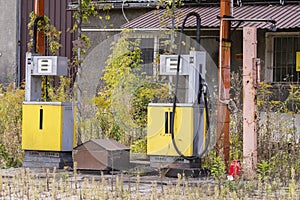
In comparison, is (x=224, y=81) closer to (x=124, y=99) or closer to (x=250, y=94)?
(x=250, y=94)

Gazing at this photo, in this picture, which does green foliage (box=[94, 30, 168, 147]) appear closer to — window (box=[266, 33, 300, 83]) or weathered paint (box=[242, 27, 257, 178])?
weathered paint (box=[242, 27, 257, 178])

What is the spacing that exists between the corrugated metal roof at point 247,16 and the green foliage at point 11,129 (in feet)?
17.3

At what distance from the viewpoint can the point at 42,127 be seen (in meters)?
12.7

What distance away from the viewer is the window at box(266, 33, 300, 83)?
21359 mm

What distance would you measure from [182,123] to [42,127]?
2.45m

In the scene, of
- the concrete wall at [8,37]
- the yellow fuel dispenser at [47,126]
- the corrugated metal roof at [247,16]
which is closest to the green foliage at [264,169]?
the yellow fuel dispenser at [47,126]

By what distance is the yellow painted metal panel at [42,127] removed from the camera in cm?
1262

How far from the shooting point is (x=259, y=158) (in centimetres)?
1231

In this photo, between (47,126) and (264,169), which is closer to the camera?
(264,169)

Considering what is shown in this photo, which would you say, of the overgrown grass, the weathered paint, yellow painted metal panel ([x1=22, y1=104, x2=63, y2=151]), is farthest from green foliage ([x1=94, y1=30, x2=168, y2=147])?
the weathered paint

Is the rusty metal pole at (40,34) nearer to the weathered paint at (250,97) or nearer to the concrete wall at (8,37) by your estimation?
the weathered paint at (250,97)

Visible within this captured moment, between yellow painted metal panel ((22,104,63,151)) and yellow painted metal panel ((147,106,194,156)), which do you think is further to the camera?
yellow painted metal panel ((22,104,63,151))

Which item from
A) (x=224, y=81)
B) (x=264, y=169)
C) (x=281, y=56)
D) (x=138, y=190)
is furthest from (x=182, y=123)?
(x=281, y=56)

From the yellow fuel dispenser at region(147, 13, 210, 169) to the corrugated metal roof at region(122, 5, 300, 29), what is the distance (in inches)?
288
